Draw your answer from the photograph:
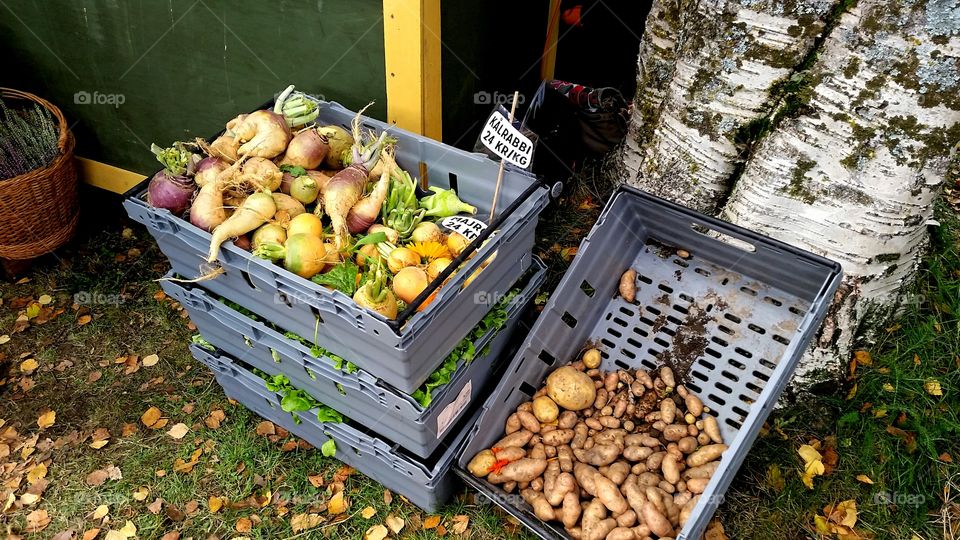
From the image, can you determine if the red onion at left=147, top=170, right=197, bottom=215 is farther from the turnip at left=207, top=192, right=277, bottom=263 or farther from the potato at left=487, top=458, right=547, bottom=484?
the potato at left=487, top=458, right=547, bottom=484

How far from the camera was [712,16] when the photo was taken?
9.28 feet

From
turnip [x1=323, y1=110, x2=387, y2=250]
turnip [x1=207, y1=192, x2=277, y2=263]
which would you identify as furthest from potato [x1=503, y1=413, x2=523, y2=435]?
turnip [x1=207, y1=192, x2=277, y2=263]

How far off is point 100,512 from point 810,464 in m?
3.26

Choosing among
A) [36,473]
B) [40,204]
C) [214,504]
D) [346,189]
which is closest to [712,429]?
[346,189]

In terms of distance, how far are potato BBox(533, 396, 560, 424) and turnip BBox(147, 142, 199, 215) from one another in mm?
1718

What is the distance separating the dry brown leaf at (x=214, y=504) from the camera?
311 centimetres

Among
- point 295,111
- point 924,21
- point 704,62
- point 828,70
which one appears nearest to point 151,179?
point 295,111

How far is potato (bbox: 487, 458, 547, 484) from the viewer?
2.74 meters

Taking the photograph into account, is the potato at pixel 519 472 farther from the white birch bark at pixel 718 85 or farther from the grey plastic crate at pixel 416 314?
the white birch bark at pixel 718 85

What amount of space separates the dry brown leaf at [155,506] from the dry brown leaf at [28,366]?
1263 millimetres

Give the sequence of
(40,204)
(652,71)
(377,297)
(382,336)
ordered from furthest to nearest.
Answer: (40,204) → (652,71) → (377,297) → (382,336)

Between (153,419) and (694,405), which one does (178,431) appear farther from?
(694,405)

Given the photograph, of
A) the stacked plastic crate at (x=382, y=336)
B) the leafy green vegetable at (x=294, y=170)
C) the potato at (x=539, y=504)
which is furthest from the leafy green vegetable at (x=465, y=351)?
the leafy green vegetable at (x=294, y=170)

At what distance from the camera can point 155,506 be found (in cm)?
313
